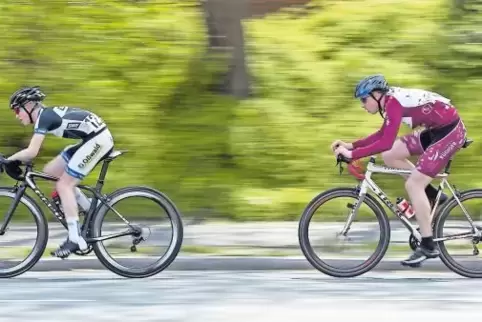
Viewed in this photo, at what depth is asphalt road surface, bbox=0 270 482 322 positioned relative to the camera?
6.57m

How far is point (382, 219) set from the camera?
805 cm

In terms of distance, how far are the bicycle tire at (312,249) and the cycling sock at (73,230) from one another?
2106mm

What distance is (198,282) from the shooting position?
8.02 metres

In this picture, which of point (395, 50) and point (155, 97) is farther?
point (395, 50)

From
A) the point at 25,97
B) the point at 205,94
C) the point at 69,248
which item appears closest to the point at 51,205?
the point at 69,248

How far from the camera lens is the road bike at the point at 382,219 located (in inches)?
314

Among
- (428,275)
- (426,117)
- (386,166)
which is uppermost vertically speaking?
(426,117)

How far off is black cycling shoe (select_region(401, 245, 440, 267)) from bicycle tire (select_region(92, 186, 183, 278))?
219cm

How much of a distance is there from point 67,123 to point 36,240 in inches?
45.6

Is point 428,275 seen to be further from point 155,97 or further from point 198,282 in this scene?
point 155,97

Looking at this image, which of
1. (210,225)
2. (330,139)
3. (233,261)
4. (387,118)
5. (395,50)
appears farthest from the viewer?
(395,50)

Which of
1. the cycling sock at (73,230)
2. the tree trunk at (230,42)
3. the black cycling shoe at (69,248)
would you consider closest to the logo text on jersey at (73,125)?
the cycling sock at (73,230)

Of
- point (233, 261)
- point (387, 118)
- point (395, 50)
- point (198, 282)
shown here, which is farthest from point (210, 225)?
point (395, 50)

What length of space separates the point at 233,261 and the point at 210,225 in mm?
2142
